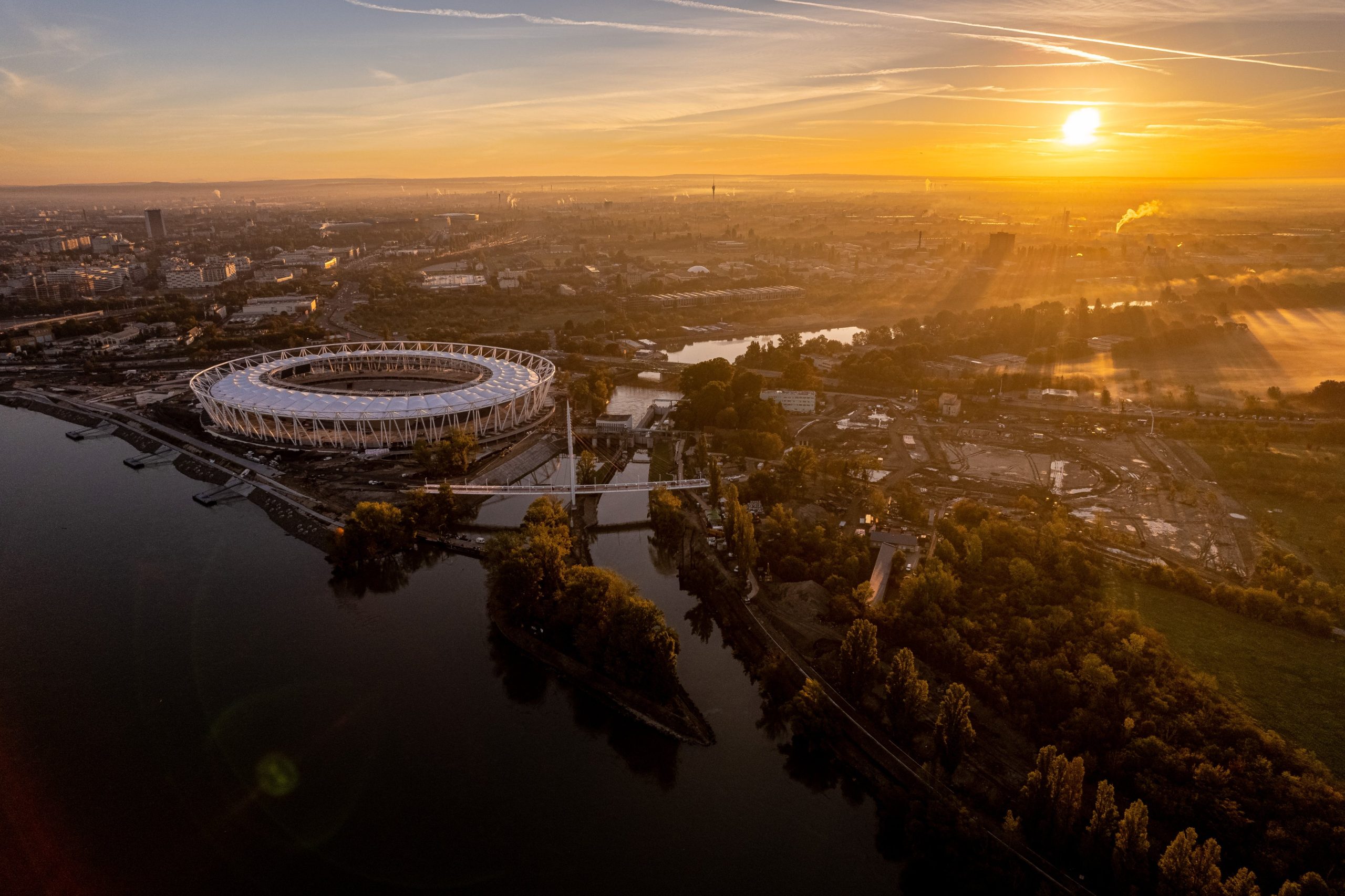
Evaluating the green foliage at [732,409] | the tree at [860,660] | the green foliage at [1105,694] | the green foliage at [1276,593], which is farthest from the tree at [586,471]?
the green foliage at [1276,593]

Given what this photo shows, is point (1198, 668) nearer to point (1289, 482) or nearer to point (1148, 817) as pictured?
point (1148, 817)

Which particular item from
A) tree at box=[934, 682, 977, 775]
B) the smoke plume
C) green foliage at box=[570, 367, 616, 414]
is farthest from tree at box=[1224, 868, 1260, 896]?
the smoke plume

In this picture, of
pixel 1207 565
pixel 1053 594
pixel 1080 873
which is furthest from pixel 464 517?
pixel 1207 565

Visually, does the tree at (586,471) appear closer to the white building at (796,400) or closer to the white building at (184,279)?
the white building at (796,400)

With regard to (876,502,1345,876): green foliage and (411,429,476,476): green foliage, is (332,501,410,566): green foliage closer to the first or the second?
(411,429,476,476): green foliage

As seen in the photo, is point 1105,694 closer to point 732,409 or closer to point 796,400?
point 732,409

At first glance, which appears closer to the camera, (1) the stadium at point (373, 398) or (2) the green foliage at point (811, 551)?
(2) the green foliage at point (811, 551)
